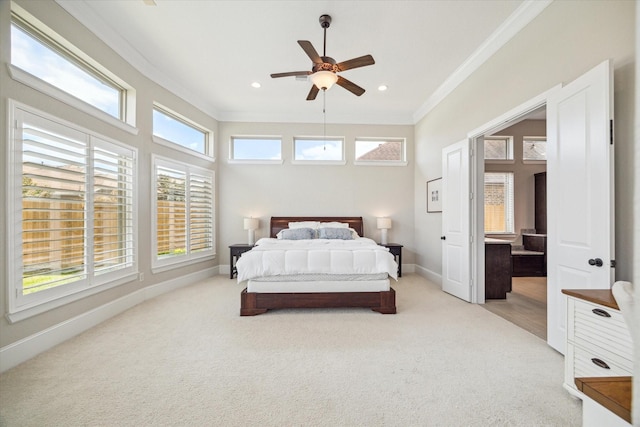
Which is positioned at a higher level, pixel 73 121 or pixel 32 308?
pixel 73 121

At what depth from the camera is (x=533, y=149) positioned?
564 centimetres

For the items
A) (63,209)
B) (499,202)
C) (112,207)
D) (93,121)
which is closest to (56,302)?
(63,209)

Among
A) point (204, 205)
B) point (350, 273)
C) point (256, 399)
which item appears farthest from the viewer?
point (204, 205)

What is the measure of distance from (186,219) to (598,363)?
5.07 metres

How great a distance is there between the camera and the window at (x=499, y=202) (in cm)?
559

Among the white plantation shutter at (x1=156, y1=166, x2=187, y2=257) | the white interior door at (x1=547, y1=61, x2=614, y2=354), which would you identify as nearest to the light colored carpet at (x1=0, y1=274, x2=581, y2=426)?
the white interior door at (x1=547, y1=61, x2=614, y2=354)

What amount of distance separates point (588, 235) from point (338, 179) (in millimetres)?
4060

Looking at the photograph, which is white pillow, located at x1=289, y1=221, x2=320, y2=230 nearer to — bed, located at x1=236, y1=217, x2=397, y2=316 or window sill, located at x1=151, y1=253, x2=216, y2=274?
window sill, located at x1=151, y1=253, x2=216, y2=274

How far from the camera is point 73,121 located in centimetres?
260

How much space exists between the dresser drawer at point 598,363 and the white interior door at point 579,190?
0.53 metres

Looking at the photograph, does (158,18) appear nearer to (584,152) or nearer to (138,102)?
(138,102)

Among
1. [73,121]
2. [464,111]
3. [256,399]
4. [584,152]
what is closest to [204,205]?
[73,121]

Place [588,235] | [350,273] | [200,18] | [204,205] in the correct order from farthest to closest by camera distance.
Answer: [204,205] < [350,273] < [200,18] < [588,235]

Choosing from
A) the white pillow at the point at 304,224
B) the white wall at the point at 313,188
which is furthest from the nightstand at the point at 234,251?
the white pillow at the point at 304,224
